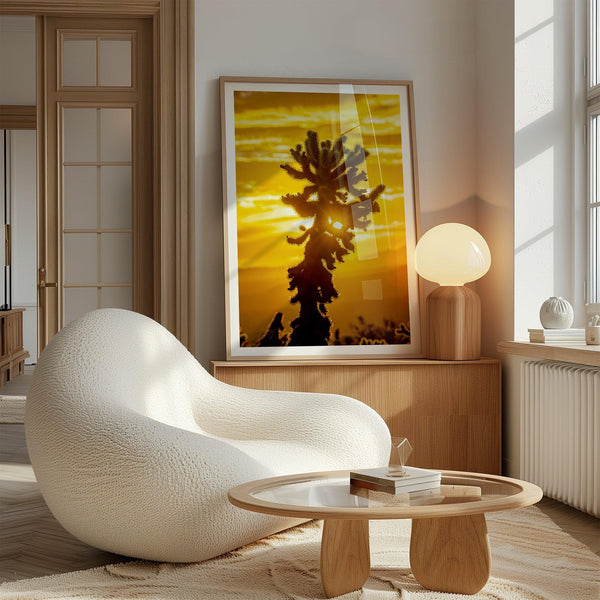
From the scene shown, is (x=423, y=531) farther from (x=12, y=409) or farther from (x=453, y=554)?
(x=12, y=409)

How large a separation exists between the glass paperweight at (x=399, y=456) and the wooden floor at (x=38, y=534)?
1080 mm

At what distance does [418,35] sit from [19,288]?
7162 millimetres

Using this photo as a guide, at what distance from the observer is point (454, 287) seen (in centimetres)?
429

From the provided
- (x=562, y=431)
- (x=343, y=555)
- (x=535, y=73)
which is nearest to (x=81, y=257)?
(x=535, y=73)

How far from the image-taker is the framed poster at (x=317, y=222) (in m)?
4.43

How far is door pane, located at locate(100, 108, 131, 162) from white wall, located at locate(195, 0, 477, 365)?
0.54 meters

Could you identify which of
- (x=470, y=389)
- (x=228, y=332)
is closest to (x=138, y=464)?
(x=228, y=332)

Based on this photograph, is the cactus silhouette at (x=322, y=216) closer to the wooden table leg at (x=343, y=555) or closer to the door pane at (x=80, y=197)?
the door pane at (x=80, y=197)

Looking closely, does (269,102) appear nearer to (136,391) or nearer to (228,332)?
(228,332)

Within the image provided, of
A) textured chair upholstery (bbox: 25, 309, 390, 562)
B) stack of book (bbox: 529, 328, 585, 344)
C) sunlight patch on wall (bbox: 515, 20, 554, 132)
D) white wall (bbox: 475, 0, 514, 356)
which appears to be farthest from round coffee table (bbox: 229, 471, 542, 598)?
sunlight patch on wall (bbox: 515, 20, 554, 132)

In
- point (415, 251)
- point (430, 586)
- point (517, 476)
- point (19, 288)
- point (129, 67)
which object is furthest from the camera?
point (19, 288)

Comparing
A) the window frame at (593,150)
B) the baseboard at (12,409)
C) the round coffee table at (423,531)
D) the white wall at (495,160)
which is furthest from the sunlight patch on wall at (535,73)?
the baseboard at (12,409)

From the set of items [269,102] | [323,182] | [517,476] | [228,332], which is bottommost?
[517,476]

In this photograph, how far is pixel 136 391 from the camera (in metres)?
3.14
